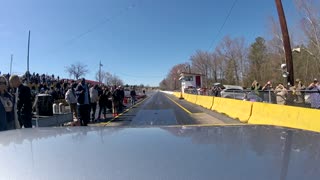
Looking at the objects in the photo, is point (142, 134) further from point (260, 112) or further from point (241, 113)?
point (241, 113)

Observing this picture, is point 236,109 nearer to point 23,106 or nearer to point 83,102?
point 83,102

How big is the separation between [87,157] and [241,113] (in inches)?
635

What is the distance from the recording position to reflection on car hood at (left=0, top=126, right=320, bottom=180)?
88.1 inches

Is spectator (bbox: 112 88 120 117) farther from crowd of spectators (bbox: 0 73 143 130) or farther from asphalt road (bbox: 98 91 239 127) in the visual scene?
asphalt road (bbox: 98 91 239 127)

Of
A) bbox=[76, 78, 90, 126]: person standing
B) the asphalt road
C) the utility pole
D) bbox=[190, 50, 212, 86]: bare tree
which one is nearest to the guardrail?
the asphalt road

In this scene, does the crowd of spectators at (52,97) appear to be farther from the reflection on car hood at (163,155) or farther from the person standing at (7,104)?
the reflection on car hood at (163,155)

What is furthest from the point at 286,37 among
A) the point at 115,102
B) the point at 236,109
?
the point at 115,102

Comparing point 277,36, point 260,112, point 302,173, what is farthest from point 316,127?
point 277,36

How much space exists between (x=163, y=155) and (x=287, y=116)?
1056 cm

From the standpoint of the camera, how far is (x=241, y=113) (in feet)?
59.4

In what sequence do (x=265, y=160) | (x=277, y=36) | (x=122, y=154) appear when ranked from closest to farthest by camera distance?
(x=265, y=160) < (x=122, y=154) < (x=277, y=36)

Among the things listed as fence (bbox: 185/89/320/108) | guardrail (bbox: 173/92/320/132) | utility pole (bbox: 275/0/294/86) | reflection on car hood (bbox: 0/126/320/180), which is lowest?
guardrail (bbox: 173/92/320/132)

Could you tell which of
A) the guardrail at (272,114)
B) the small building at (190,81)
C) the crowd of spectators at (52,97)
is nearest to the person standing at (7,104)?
the crowd of spectators at (52,97)

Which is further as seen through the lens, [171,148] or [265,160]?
[171,148]
